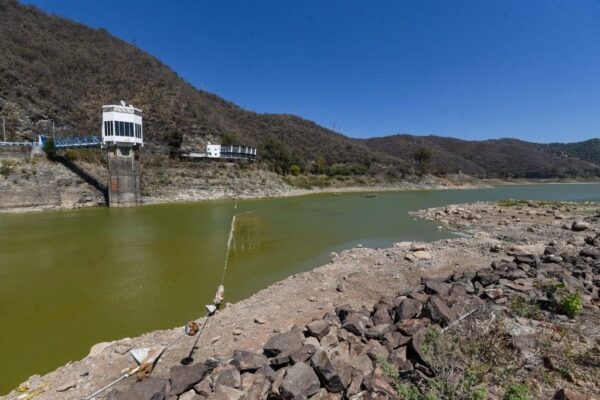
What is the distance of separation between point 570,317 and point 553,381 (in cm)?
232

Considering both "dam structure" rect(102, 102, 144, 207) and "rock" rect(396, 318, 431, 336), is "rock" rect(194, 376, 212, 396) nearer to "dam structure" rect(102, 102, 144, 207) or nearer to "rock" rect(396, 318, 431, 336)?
"rock" rect(396, 318, 431, 336)

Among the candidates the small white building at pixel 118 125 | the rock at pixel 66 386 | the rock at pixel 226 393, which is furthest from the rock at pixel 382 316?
the small white building at pixel 118 125

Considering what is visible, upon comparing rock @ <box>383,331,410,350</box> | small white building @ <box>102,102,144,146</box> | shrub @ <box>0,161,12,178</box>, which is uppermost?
small white building @ <box>102,102,144,146</box>

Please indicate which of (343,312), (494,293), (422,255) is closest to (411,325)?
(343,312)

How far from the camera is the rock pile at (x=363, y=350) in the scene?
3.86 meters

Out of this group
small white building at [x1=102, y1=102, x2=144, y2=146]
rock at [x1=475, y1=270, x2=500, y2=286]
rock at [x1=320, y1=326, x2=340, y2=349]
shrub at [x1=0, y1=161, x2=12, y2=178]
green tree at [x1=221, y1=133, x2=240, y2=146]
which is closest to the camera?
rock at [x1=320, y1=326, x2=340, y2=349]

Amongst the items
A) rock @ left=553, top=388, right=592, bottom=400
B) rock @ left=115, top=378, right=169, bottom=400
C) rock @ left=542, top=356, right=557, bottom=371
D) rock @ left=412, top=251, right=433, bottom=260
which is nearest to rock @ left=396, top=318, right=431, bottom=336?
rock @ left=542, top=356, right=557, bottom=371

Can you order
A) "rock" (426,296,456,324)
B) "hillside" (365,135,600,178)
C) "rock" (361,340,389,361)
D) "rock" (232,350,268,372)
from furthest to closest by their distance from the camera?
"hillside" (365,135,600,178) → "rock" (426,296,456,324) → "rock" (361,340,389,361) → "rock" (232,350,268,372)

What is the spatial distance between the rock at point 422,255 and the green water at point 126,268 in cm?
367

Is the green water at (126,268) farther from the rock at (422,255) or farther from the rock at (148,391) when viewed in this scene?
the rock at (422,255)

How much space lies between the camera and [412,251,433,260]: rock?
37.1 feet

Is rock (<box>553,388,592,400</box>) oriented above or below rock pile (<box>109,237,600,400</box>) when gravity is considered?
above

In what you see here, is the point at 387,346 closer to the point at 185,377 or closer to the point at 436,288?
the point at 436,288

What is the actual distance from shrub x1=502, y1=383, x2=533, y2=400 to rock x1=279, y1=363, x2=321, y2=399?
6.99ft
